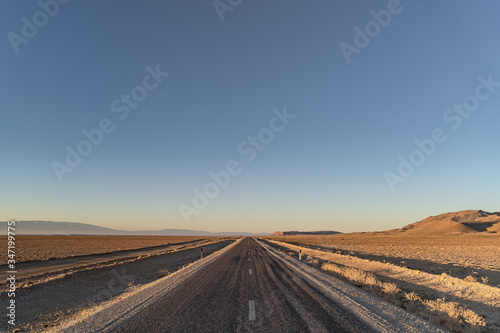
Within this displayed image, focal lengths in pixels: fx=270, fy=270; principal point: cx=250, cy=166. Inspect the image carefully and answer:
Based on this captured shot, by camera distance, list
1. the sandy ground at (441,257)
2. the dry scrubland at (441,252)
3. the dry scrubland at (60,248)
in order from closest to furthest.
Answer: the sandy ground at (441,257), the dry scrubland at (441,252), the dry scrubland at (60,248)

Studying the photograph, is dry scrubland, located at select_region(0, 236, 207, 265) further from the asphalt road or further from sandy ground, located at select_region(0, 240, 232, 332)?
the asphalt road

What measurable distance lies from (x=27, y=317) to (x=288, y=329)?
28.2ft

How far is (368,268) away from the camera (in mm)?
20672

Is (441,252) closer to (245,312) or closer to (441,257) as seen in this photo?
(441,257)

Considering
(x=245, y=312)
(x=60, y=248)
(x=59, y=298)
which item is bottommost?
(x=60, y=248)

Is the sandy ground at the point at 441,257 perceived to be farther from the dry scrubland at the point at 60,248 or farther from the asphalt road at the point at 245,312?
the dry scrubland at the point at 60,248

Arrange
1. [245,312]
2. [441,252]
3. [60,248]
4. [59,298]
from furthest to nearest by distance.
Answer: [60,248] < [441,252] < [59,298] < [245,312]

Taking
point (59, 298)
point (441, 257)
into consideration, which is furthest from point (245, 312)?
point (441, 257)

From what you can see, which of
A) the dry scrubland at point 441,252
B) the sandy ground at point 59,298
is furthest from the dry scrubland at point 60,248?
the dry scrubland at point 441,252

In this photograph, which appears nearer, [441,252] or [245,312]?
[245,312]

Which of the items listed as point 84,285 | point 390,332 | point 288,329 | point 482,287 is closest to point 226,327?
point 288,329

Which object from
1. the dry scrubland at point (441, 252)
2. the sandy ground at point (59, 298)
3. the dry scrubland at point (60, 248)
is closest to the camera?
A: the sandy ground at point (59, 298)

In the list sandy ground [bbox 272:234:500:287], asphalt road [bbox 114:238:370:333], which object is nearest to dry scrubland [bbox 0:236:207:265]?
asphalt road [bbox 114:238:370:333]

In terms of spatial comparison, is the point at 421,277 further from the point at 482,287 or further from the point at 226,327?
the point at 226,327
